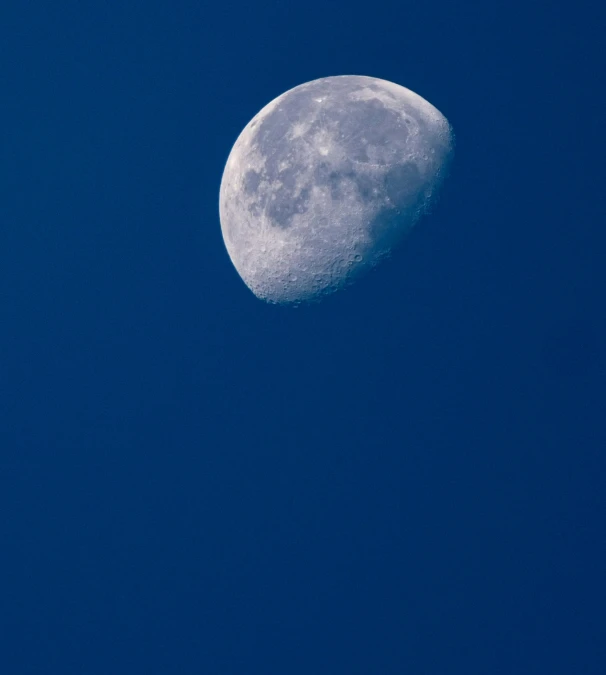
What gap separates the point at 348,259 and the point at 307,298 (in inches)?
35.5

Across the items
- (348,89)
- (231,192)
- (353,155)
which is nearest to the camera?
(353,155)

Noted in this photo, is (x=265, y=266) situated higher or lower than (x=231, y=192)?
lower

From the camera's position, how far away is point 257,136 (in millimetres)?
9281

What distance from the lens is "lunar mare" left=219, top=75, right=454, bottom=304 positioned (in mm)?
8336

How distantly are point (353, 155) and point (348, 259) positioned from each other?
1356mm

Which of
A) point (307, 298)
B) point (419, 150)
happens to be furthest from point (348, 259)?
point (419, 150)

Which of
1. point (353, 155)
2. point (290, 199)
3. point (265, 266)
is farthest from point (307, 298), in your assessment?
point (353, 155)

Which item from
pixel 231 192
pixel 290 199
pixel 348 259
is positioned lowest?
pixel 348 259

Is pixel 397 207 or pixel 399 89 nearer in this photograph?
pixel 397 207

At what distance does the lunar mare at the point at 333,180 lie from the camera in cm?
834

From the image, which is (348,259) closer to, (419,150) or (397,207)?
(397,207)

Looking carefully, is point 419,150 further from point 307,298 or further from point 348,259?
point 307,298

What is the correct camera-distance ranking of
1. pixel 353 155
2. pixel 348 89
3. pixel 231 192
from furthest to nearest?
pixel 231 192, pixel 348 89, pixel 353 155

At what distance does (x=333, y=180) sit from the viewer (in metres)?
8.31
